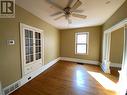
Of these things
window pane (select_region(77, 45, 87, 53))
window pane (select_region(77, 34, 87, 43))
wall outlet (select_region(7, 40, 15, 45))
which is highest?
window pane (select_region(77, 34, 87, 43))

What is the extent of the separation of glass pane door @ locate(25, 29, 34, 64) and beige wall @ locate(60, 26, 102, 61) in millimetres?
3313

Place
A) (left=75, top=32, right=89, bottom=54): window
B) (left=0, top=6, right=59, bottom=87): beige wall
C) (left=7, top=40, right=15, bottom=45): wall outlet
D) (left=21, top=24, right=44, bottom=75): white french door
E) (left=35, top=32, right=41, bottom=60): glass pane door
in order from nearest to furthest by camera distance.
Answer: (left=0, top=6, right=59, bottom=87): beige wall → (left=7, top=40, right=15, bottom=45): wall outlet → (left=21, top=24, right=44, bottom=75): white french door → (left=35, top=32, right=41, bottom=60): glass pane door → (left=75, top=32, right=89, bottom=54): window

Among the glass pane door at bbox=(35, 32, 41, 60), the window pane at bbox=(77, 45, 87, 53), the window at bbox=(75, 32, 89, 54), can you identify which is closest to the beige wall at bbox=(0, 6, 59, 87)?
the glass pane door at bbox=(35, 32, 41, 60)

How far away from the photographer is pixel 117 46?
15.3ft

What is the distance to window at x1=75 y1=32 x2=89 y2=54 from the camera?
5.61 metres

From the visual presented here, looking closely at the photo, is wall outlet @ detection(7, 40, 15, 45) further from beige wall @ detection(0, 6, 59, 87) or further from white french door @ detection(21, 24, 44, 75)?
white french door @ detection(21, 24, 44, 75)

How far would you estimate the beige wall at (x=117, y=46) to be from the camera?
180 inches

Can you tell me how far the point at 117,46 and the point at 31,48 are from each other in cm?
468

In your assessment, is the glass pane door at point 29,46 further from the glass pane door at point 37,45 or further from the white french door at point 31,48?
the glass pane door at point 37,45

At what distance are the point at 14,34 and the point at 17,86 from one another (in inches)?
64.1

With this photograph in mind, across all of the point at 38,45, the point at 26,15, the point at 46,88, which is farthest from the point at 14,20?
the point at 46,88

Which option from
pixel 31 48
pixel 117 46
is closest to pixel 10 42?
pixel 31 48

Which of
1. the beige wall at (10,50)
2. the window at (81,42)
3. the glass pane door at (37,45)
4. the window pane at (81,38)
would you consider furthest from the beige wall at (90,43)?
the beige wall at (10,50)

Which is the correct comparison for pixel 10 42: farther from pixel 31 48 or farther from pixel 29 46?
pixel 31 48
